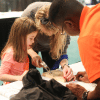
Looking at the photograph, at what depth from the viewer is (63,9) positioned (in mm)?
901

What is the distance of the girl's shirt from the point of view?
53.6 inches

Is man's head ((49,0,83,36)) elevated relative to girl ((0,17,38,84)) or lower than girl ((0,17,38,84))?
elevated

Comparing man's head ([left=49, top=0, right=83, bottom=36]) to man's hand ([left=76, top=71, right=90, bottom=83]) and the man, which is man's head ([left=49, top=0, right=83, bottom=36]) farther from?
man's hand ([left=76, top=71, right=90, bottom=83])

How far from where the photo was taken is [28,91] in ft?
3.13

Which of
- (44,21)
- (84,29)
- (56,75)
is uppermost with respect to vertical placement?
(84,29)

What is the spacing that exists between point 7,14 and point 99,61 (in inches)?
100

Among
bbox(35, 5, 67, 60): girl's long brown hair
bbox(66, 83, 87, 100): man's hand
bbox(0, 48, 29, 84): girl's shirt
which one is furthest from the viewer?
bbox(35, 5, 67, 60): girl's long brown hair

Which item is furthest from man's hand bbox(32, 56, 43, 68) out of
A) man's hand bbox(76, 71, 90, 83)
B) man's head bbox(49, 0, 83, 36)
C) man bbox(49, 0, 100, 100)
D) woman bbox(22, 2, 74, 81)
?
man's head bbox(49, 0, 83, 36)

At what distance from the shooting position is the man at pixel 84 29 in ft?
2.39

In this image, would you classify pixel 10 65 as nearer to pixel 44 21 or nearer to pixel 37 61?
pixel 37 61

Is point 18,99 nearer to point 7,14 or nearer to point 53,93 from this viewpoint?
point 53,93

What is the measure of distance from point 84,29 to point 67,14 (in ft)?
0.52

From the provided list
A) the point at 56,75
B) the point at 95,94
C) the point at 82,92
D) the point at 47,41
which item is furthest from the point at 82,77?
the point at 47,41

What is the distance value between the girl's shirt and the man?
1.87ft
